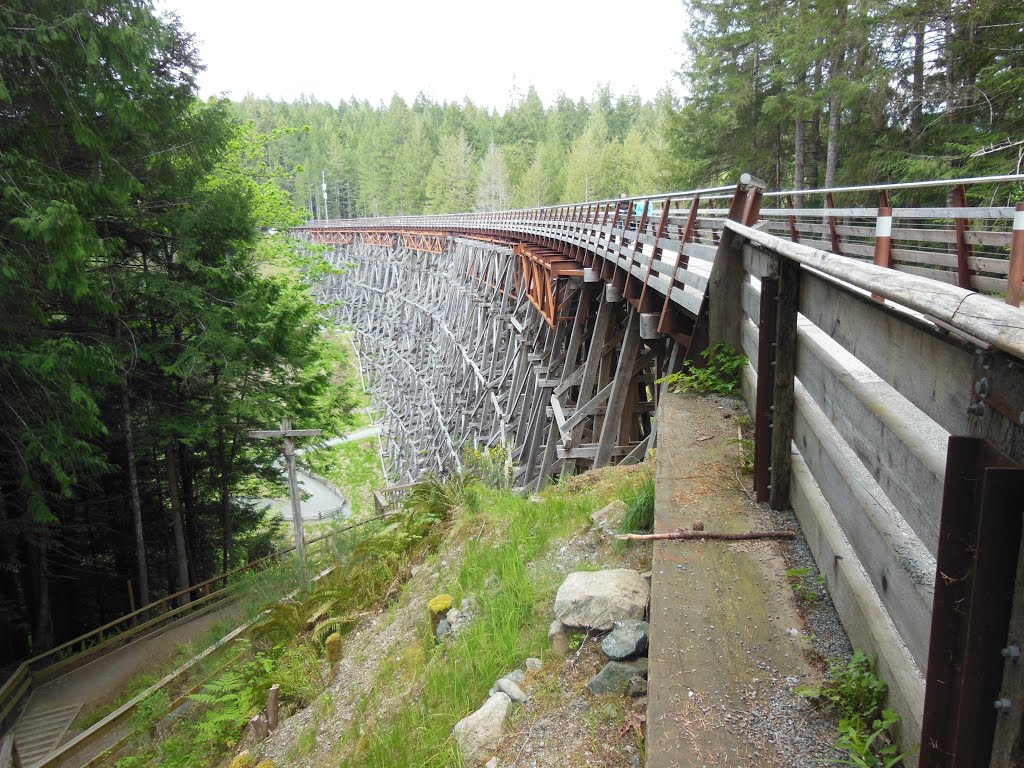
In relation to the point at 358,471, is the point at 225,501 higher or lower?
higher

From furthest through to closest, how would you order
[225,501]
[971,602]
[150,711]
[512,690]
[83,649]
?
[225,501], [83,649], [150,711], [512,690], [971,602]

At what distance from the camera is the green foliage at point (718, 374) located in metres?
4.70

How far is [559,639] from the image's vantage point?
2992 mm

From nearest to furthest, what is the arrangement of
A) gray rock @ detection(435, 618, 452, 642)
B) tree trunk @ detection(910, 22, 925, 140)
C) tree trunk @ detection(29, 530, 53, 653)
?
gray rock @ detection(435, 618, 452, 642) → tree trunk @ detection(29, 530, 53, 653) → tree trunk @ detection(910, 22, 925, 140)

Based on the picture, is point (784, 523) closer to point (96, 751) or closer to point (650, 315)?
point (650, 315)

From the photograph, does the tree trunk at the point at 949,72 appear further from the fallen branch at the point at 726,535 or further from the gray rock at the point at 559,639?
the gray rock at the point at 559,639

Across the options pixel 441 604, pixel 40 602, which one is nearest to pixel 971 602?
pixel 441 604

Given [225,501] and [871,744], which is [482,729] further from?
[225,501]

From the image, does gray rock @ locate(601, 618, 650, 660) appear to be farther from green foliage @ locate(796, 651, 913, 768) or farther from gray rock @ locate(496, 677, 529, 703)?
green foliage @ locate(796, 651, 913, 768)

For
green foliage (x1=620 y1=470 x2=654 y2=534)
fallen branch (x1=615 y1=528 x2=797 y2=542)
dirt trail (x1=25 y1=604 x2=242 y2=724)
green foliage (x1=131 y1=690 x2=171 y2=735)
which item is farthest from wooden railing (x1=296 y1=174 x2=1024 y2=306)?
dirt trail (x1=25 y1=604 x2=242 y2=724)

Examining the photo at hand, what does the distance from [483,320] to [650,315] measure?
1248 centimetres

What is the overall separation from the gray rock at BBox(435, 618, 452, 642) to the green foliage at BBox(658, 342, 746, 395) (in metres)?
2.28

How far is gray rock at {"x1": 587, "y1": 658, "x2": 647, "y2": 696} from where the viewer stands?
251cm

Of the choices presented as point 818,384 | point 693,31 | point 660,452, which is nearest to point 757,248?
point 660,452
